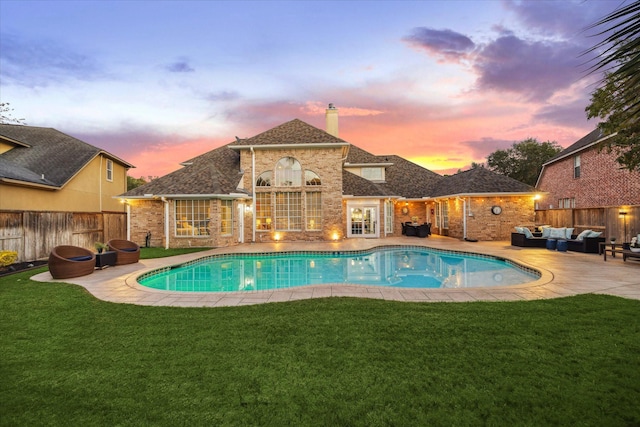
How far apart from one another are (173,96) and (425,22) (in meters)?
15.0

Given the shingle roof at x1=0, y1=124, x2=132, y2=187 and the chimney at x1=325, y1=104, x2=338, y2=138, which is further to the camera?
the chimney at x1=325, y1=104, x2=338, y2=138

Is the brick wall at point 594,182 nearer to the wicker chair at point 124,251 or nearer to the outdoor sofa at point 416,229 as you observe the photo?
the outdoor sofa at point 416,229

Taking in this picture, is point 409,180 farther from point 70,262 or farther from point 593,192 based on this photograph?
point 70,262

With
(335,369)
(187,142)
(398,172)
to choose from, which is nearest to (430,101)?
(398,172)

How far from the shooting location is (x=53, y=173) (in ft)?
48.4

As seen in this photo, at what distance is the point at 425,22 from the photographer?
13.1 m

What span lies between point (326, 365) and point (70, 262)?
8513mm

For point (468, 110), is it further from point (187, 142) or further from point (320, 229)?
point (187, 142)

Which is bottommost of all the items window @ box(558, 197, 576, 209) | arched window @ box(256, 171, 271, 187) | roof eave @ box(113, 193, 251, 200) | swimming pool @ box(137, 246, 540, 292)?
swimming pool @ box(137, 246, 540, 292)

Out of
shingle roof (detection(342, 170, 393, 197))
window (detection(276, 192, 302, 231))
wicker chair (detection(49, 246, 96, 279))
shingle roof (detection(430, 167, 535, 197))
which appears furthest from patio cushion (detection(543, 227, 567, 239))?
wicker chair (detection(49, 246, 96, 279))

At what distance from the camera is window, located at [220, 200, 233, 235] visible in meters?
16.0

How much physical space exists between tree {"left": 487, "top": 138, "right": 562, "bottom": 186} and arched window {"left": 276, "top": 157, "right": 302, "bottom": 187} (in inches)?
1188

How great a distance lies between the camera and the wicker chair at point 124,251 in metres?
10.3

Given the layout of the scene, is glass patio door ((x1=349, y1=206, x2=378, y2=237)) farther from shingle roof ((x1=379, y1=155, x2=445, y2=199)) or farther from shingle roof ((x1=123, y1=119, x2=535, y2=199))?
shingle roof ((x1=379, y1=155, x2=445, y2=199))
